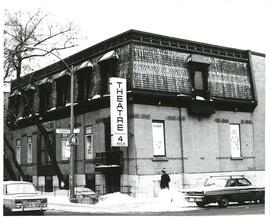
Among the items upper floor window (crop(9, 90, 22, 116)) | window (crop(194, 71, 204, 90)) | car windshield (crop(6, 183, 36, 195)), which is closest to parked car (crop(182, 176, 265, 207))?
car windshield (crop(6, 183, 36, 195))

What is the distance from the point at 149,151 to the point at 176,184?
102 inches

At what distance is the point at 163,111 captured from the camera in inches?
1062

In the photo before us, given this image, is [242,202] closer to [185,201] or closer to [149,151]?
[185,201]

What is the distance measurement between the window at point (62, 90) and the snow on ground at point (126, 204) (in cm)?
839

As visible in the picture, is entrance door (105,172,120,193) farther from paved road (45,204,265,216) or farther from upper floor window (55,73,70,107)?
upper floor window (55,73,70,107)

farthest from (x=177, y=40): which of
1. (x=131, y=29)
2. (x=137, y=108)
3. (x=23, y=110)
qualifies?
(x=23, y=110)

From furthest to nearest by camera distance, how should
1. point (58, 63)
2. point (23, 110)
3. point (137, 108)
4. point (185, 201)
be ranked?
point (23, 110)
point (58, 63)
point (137, 108)
point (185, 201)

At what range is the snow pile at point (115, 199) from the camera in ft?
77.7

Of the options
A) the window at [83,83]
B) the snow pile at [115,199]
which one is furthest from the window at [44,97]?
the snow pile at [115,199]

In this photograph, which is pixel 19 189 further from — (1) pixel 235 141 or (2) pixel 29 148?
(2) pixel 29 148

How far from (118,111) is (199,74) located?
645 cm

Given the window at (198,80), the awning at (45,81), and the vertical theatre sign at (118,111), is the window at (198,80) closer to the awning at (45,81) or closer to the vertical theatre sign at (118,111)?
the vertical theatre sign at (118,111)

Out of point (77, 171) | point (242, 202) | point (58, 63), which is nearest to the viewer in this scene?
point (242, 202)

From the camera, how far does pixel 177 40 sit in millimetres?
28062
